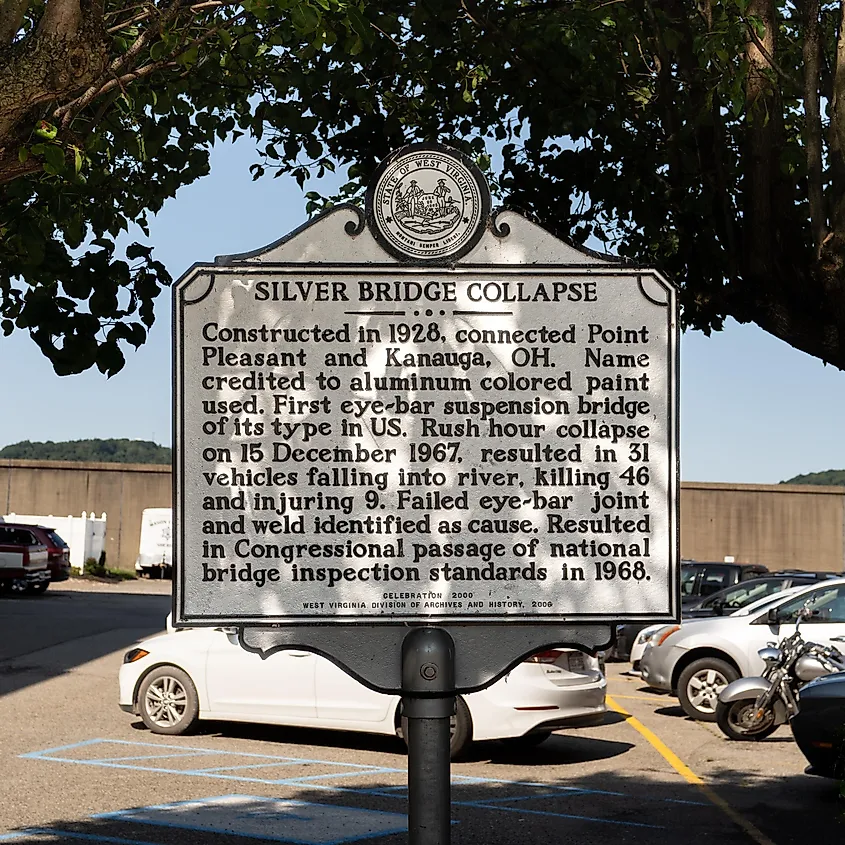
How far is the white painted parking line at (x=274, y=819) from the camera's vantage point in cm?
942

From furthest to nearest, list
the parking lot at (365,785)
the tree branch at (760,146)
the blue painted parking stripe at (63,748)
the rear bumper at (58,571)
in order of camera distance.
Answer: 1. the rear bumper at (58,571)
2. the blue painted parking stripe at (63,748)
3. the parking lot at (365,785)
4. the tree branch at (760,146)

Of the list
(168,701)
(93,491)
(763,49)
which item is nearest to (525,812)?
(168,701)

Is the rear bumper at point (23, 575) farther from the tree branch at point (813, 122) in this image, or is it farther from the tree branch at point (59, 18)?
the tree branch at point (59, 18)

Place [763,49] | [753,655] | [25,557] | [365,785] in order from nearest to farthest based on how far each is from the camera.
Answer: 1. [763,49]
2. [365,785]
3. [753,655]
4. [25,557]

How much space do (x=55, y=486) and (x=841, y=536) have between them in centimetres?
3630

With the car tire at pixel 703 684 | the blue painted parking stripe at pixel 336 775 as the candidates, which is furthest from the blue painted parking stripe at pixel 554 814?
the car tire at pixel 703 684

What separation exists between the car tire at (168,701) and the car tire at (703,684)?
6456 millimetres

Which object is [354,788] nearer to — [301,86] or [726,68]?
[301,86]

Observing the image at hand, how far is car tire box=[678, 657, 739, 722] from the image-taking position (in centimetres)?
1634

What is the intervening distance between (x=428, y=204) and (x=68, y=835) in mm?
6201

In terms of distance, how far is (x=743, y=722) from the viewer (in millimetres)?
14312

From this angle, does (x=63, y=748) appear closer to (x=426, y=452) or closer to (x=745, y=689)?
(x=745, y=689)

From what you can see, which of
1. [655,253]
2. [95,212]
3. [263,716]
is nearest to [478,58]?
[655,253]

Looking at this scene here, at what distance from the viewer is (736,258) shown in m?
7.88
